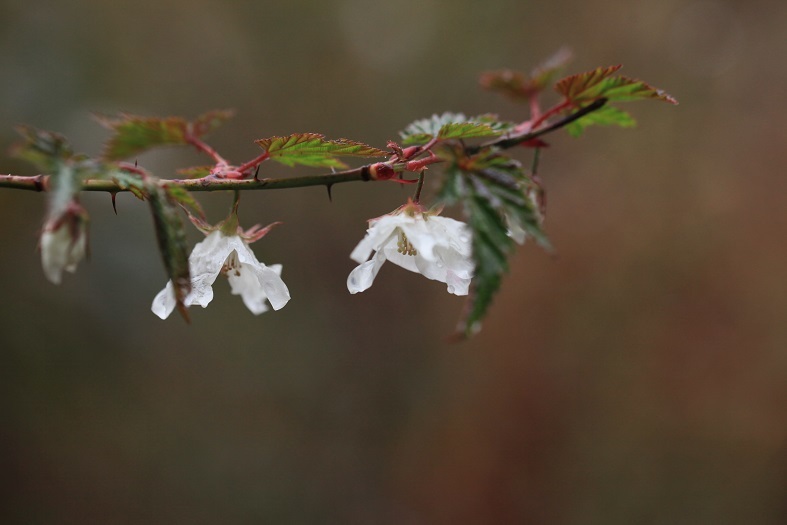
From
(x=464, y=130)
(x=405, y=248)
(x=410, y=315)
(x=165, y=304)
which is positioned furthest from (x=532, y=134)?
(x=410, y=315)

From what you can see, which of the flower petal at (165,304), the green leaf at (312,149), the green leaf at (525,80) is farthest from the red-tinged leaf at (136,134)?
the green leaf at (525,80)

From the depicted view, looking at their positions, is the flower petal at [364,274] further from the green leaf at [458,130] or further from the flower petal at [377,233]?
the green leaf at [458,130]

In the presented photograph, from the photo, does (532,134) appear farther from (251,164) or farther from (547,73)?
(251,164)

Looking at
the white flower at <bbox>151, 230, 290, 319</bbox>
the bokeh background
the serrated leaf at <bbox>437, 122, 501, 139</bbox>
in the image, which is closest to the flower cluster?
the white flower at <bbox>151, 230, 290, 319</bbox>

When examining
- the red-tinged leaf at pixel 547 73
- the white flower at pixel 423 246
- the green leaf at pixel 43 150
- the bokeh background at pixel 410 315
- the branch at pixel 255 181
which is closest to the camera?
the green leaf at pixel 43 150

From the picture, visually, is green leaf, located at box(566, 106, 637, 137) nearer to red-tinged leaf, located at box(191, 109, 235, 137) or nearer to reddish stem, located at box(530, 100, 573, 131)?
reddish stem, located at box(530, 100, 573, 131)

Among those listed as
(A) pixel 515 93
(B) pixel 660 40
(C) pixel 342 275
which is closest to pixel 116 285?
(C) pixel 342 275
